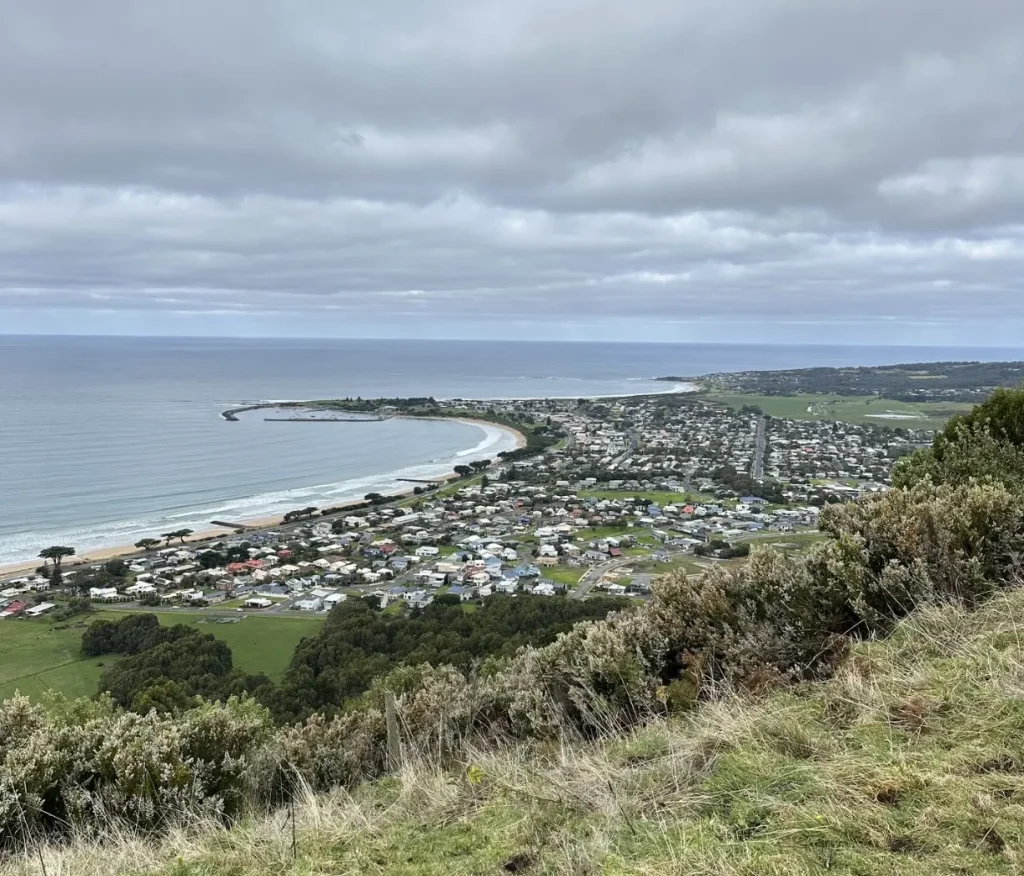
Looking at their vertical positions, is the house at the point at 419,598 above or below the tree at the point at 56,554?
below

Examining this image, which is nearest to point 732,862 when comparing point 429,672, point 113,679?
point 429,672

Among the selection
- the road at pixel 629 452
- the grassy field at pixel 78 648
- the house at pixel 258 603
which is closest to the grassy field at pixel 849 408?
the road at pixel 629 452

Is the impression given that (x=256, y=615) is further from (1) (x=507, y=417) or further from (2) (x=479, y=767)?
(1) (x=507, y=417)

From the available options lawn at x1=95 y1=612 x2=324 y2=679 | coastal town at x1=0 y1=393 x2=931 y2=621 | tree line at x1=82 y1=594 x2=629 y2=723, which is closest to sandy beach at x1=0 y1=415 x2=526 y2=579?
coastal town at x1=0 y1=393 x2=931 y2=621

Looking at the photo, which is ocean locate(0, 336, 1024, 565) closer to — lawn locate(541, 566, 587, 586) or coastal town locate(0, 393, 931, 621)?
coastal town locate(0, 393, 931, 621)

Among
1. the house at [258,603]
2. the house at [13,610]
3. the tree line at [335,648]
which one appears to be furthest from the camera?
the house at [258,603]

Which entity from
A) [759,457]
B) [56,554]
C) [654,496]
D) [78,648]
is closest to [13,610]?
[78,648]

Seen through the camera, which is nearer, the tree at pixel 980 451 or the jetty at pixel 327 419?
the tree at pixel 980 451

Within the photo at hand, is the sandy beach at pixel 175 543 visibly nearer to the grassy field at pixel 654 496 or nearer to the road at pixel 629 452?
the grassy field at pixel 654 496

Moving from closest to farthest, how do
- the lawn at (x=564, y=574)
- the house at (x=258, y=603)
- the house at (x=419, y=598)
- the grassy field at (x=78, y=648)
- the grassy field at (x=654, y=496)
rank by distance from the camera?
the grassy field at (x=78, y=648) → the house at (x=419, y=598) → the house at (x=258, y=603) → the lawn at (x=564, y=574) → the grassy field at (x=654, y=496)
